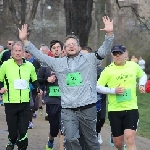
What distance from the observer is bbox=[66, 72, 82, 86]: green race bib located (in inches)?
341

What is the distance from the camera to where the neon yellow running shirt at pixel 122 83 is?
31.8 ft

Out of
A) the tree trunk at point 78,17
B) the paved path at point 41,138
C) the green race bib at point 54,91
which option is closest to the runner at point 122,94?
the green race bib at point 54,91

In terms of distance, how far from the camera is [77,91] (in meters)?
8.64

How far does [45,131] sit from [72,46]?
5831 millimetres

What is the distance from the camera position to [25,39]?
8.80 m

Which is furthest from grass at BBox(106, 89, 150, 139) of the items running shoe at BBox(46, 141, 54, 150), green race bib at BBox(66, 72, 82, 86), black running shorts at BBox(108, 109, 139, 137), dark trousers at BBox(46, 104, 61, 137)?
green race bib at BBox(66, 72, 82, 86)

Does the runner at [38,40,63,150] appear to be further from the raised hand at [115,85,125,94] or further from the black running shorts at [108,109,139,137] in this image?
the raised hand at [115,85,125,94]

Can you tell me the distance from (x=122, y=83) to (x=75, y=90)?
1.30 m

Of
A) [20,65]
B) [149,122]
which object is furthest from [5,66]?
[149,122]

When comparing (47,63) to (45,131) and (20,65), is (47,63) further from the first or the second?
(45,131)

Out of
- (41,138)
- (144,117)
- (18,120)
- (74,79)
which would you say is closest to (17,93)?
(18,120)

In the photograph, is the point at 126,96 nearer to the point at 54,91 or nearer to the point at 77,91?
the point at 77,91

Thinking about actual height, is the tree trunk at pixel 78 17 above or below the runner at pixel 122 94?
above

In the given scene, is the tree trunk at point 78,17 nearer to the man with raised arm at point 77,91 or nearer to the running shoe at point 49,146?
the running shoe at point 49,146
